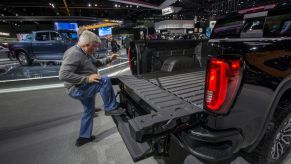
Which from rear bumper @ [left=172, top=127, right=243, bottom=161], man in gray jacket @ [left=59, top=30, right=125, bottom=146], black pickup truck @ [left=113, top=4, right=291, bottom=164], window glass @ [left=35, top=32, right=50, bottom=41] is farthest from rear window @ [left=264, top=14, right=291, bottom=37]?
window glass @ [left=35, top=32, right=50, bottom=41]

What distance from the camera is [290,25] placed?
1196 mm

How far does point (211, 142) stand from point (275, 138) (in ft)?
2.55

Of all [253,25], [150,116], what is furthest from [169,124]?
[253,25]

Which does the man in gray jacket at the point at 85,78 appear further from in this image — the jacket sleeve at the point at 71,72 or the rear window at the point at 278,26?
the rear window at the point at 278,26

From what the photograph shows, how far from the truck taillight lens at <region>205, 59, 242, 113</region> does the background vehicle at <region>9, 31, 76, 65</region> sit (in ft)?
28.9

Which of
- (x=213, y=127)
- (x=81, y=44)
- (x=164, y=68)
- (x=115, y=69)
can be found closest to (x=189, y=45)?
(x=164, y=68)

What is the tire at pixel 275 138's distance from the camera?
1.43 m

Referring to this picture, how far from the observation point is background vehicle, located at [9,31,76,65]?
8.53 metres

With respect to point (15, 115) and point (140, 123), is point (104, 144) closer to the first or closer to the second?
point (140, 123)

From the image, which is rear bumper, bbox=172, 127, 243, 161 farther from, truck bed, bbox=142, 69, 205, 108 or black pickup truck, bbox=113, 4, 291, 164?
truck bed, bbox=142, 69, 205, 108

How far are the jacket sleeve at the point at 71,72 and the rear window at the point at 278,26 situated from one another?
1.82 m

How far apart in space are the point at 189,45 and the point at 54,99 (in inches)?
137

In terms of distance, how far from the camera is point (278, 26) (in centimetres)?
126

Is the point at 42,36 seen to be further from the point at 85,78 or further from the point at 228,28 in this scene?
the point at 228,28
